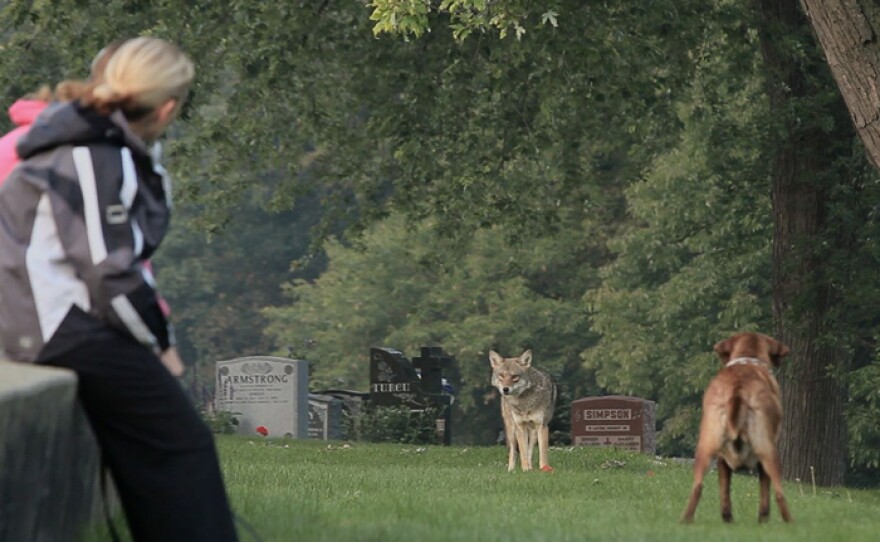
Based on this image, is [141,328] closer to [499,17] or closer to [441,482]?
[441,482]

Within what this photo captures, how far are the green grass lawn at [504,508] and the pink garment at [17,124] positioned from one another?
2.34 m

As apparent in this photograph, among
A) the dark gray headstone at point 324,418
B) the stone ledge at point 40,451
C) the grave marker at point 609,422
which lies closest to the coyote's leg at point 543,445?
the stone ledge at point 40,451

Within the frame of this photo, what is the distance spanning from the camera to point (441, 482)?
46.6 ft

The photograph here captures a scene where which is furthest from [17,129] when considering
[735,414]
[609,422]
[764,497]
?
[609,422]

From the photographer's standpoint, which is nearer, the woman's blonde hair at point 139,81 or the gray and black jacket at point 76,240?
the gray and black jacket at point 76,240

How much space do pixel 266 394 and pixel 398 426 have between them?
2.63 metres

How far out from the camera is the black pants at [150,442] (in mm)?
5492

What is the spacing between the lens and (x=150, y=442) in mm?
5570

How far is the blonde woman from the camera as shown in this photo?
543 cm

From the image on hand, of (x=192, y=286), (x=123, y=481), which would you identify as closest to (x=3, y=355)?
(x=123, y=481)

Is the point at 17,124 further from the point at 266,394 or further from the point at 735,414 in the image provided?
the point at 266,394

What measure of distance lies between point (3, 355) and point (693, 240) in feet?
101

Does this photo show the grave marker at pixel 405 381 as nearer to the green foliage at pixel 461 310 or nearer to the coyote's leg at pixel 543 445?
the green foliage at pixel 461 310

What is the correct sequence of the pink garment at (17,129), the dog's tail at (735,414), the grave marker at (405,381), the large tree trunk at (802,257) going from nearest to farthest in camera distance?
the pink garment at (17,129) → the dog's tail at (735,414) → the large tree trunk at (802,257) → the grave marker at (405,381)
